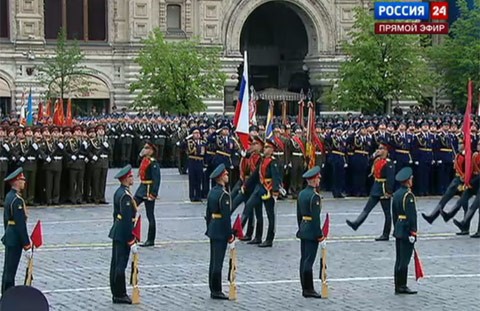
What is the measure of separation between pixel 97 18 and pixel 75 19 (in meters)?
0.94

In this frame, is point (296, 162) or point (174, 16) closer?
point (296, 162)

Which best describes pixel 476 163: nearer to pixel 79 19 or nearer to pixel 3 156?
pixel 3 156

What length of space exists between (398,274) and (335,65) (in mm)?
37317

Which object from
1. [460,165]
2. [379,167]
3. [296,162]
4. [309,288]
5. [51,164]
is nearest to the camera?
[309,288]

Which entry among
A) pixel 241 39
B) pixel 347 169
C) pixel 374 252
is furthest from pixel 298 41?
pixel 374 252

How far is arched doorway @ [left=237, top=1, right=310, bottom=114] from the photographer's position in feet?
178

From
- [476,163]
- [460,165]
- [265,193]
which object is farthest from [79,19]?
[265,193]

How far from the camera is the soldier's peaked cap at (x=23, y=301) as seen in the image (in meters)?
6.37

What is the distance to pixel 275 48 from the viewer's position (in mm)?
55406

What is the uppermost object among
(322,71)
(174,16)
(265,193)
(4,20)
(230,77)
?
(174,16)

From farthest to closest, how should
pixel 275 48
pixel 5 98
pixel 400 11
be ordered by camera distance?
1. pixel 275 48
2. pixel 5 98
3. pixel 400 11

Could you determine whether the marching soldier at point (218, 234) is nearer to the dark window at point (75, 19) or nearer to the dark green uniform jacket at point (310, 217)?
the dark green uniform jacket at point (310, 217)

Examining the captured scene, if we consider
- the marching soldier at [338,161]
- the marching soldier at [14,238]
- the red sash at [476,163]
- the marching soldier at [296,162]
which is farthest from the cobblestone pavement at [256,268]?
the marching soldier at [338,161]

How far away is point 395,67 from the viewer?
144 ft
